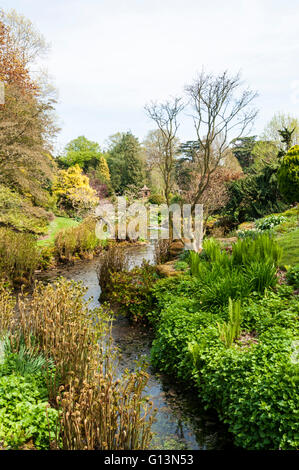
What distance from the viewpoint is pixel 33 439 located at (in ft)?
9.16

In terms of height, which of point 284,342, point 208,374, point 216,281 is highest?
point 216,281

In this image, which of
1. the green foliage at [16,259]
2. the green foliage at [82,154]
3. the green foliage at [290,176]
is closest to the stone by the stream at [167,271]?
the green foliage at [16,259]

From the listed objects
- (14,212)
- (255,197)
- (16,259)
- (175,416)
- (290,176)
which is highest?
(290,176)

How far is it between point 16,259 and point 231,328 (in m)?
7.01

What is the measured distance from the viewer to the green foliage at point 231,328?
3.89m

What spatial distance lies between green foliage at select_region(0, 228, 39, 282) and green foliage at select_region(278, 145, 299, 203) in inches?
381

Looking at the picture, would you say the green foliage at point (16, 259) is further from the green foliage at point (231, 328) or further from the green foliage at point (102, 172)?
the green foliage at point (102, 172)

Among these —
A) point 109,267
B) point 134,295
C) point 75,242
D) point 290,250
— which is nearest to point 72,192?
point 75,242

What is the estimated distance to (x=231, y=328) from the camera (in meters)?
4.07

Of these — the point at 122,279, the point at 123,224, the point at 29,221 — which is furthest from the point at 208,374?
the point at 123,224

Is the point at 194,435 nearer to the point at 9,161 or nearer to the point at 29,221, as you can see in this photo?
the point at 9,161

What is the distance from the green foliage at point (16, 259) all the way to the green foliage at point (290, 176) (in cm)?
969

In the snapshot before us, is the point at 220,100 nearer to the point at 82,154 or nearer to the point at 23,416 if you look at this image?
the point at 23,416
